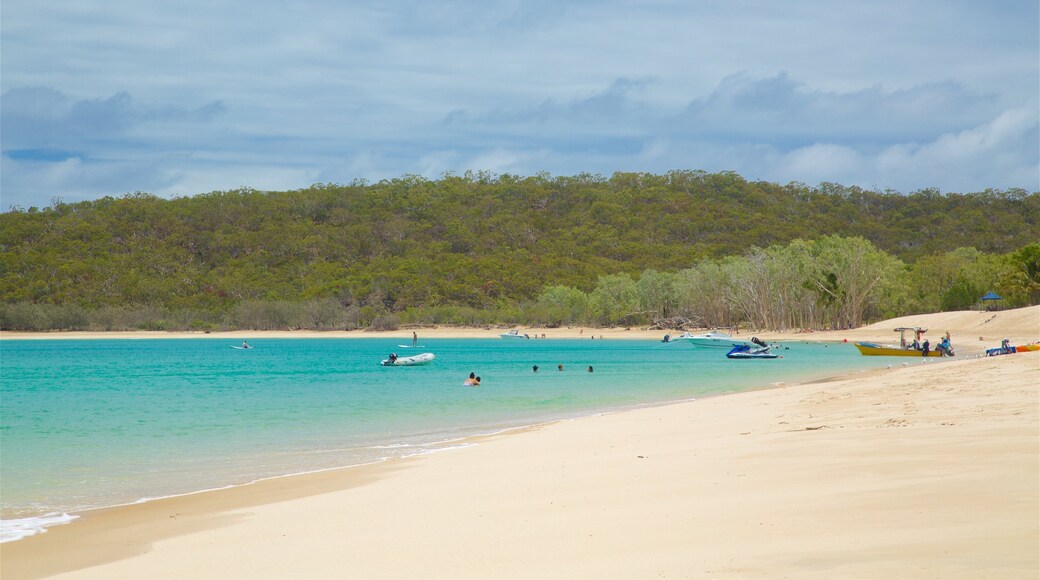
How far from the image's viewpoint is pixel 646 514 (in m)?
9.11

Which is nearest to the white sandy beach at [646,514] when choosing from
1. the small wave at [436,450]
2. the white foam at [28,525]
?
the white foam at [28,525]

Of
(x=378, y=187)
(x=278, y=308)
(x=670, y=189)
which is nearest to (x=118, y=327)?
(x=278, y=308)

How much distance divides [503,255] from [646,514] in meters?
151

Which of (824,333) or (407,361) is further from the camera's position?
(824,333)

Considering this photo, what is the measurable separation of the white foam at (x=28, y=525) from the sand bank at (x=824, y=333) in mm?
55740

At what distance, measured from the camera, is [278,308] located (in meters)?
138

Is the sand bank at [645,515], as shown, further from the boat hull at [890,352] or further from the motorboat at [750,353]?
the motorboat at [750,353]

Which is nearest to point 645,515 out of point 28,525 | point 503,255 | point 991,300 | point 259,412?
point 28,525

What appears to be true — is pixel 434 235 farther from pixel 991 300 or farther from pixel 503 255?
pixel 991 300

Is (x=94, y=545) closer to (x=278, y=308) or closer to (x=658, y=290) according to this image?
(x=658, y=290)

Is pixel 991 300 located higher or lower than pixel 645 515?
higher

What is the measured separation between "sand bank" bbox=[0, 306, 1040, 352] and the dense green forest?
2.33 metres

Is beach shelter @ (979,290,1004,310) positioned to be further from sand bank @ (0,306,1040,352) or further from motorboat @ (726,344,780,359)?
motorboat @ (726,344,780,359)

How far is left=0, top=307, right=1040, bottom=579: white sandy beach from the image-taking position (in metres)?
7.02
